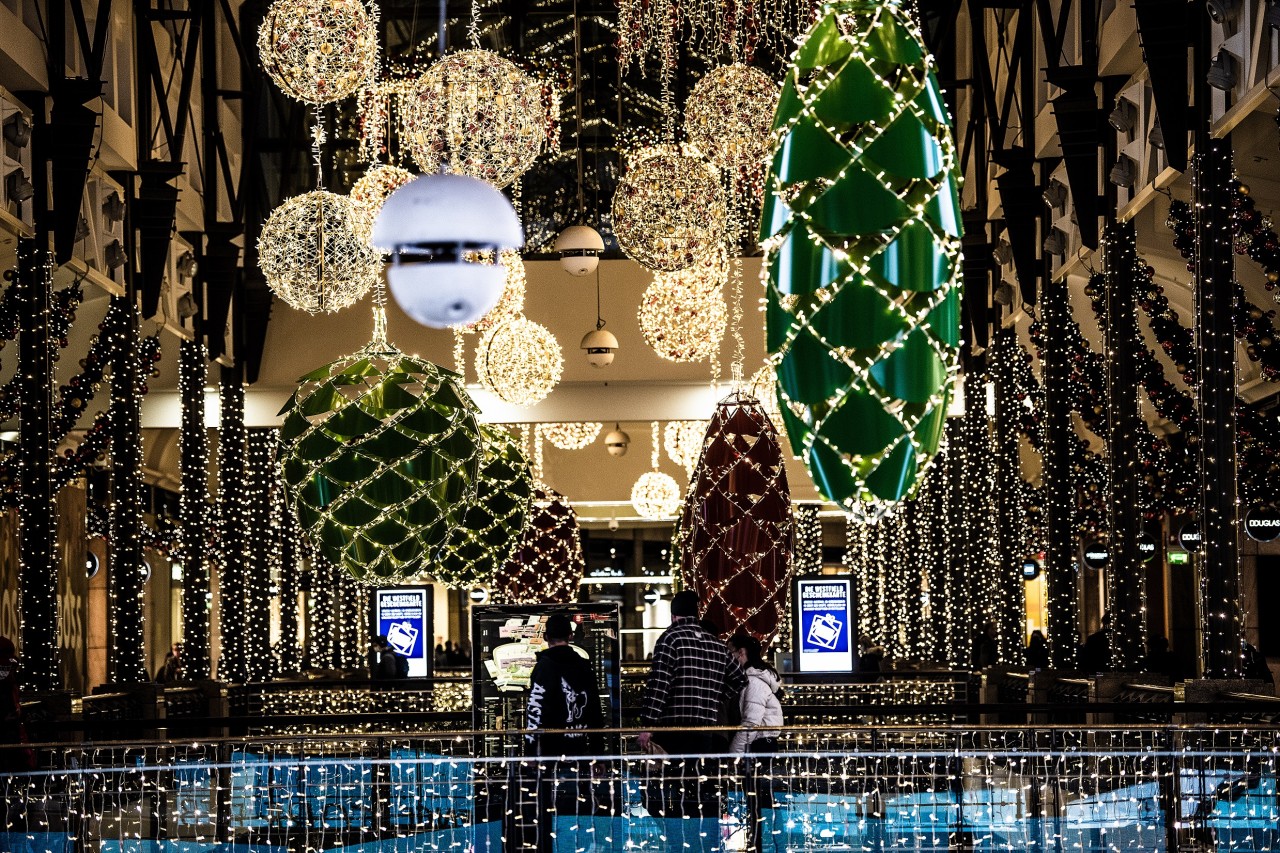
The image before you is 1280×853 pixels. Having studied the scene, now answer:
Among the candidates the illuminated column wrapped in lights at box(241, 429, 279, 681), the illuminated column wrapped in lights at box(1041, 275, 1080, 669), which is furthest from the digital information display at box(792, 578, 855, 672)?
the illuminated column wrapped in lights at box(241, 429, 279, 681)

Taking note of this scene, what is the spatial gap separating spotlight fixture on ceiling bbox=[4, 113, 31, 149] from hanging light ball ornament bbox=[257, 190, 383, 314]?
3.24 m

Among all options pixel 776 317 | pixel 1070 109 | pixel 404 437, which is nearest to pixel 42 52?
pixel 1070 109

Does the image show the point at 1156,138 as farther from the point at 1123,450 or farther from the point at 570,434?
the point at 570,434

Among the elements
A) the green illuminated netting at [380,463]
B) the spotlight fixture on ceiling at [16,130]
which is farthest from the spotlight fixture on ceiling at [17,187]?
the green illuminated netting at [380,463]

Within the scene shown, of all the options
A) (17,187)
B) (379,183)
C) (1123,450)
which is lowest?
(1123,450)

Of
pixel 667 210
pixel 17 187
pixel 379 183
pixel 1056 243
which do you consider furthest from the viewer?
pixel 1056 243

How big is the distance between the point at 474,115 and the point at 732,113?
2.77 meters

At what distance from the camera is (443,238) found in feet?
10.4

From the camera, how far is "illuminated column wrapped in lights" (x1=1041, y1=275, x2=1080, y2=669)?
1827 centimetres

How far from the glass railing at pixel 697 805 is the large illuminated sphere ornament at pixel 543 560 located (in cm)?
712

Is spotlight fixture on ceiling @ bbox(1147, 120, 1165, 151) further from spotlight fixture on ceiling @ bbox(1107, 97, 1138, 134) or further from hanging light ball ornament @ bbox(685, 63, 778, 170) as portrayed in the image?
hanging light ball ornament @ bbox(685, 63, 778, 170)

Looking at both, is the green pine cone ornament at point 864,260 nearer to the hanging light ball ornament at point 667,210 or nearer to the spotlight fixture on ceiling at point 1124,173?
the hanging light ball ornament at point 667,210

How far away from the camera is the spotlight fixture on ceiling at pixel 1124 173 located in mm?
16250

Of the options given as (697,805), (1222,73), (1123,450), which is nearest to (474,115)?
(697,805)
